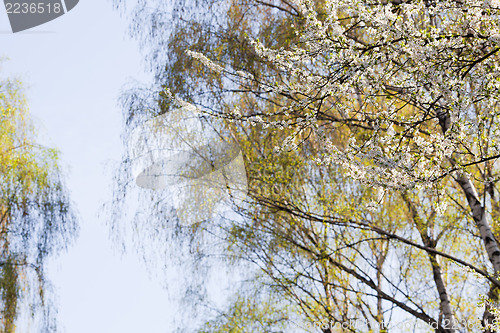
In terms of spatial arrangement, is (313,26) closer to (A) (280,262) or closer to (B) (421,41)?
(B) (421,41)

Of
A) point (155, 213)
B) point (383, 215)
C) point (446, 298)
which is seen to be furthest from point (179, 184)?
point (446, 298)

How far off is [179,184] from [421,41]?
3991mm

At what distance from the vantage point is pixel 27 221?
27.2 ft

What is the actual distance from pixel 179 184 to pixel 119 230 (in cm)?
102

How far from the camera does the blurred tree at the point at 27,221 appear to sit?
25.7 feet

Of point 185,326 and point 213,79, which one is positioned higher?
point 213,79

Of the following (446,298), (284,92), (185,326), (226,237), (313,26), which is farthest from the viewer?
(185,326)

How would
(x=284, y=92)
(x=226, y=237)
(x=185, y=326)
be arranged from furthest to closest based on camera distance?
(x=185, y=326) → (x=226, y=237) → (x=284, y=92)

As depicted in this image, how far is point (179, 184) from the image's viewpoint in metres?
6.14

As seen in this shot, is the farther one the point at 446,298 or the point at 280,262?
the point at 280,262

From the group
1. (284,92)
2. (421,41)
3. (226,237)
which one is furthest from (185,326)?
(421,41)

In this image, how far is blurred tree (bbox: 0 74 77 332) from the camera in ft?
25.7

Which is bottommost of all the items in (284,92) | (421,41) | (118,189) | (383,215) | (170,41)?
(421,41)

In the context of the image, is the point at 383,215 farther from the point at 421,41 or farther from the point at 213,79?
the point at 421,41
